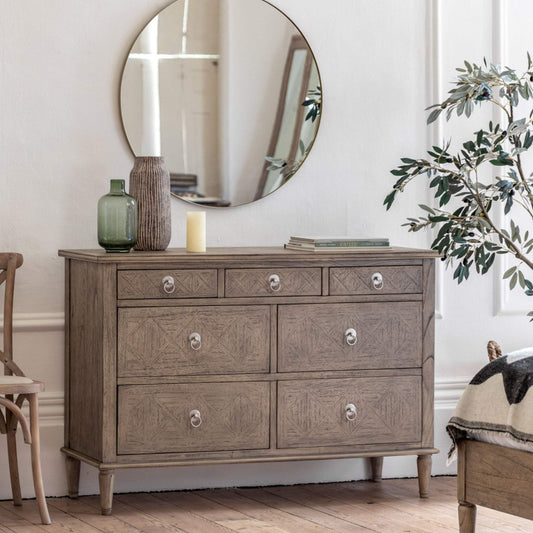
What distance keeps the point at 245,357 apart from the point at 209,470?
1.96ft

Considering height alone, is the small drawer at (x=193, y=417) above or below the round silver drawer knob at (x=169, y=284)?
below

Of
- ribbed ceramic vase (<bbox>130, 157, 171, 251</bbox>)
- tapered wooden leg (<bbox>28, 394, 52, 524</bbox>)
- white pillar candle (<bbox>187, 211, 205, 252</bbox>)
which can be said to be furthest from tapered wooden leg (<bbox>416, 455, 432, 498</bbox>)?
tapered wooden leg (<bbox>28, 394, 52, 524</bbox>)

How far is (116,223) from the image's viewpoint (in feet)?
11.1

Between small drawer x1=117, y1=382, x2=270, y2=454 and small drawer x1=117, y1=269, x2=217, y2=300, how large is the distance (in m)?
0.30

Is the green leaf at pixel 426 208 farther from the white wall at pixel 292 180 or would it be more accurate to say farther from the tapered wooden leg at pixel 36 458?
the tapered wooden leg at pixel 36 458

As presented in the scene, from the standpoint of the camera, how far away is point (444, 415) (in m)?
4.04

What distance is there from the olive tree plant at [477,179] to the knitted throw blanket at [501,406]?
3.21 feet

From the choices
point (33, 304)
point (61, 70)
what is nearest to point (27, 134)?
point (61, 70)

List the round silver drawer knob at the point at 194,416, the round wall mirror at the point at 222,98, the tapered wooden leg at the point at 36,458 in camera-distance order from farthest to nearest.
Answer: the round wall mirror at the point at 222,98 < the round silver drawer knob at the point at 194,416 < the tapered wooden leg at the point at 36,458

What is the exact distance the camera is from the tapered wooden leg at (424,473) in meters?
3.63

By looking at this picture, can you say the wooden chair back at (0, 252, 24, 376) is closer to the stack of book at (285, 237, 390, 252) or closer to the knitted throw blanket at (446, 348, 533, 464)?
the stack of book at (285, 237, 390, 252)

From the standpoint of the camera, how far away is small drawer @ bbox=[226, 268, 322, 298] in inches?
134

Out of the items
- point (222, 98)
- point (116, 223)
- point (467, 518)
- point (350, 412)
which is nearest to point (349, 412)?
point (350, 412)

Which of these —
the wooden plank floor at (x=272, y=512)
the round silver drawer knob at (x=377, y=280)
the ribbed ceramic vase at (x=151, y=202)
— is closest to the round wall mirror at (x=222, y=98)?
the ribbed ceramic vase at (x=151, y=202)
